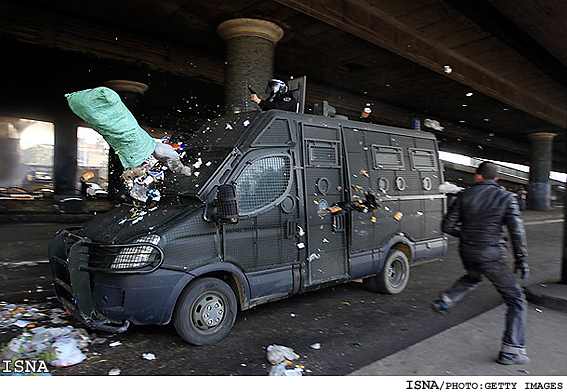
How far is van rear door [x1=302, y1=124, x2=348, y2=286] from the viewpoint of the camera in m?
5.26

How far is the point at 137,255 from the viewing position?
3852 mm

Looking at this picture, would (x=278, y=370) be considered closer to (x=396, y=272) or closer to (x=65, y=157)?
(x=396, y=272)

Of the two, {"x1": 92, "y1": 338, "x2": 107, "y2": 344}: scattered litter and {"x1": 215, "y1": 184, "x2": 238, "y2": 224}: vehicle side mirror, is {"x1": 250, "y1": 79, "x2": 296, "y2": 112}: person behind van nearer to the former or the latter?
{"x1": 215, "y1": 184, "x2": 238, "y2": 224}: vehicle side mirror

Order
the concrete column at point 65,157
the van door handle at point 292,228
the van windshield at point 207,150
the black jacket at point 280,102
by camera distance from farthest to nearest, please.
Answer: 1. the concrete column at point 65,157
2. the black jacket at point 280,102
3. the van door handle at point 292,228
4. the van windshield at point 207,150

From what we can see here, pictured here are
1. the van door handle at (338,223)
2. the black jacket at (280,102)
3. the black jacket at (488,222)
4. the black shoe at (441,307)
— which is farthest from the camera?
the black jacket at (280,102)

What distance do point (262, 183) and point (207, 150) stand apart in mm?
866

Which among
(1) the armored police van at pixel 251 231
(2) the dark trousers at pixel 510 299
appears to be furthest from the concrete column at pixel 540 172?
(2) the dark trousers at pixel 510 299

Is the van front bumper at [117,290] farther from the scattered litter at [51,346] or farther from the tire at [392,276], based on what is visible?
the tire at [392,276]

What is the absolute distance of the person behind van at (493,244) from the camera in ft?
12.4

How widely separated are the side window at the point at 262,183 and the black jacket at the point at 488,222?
2060mm

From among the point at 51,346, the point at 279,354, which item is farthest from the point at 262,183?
the point at 51,346

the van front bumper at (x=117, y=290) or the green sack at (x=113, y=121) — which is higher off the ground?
the green sack at (x=113, y=121)

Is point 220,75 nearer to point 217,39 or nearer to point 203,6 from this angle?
point 217,39

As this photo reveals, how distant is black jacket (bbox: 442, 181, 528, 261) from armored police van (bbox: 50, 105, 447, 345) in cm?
178
